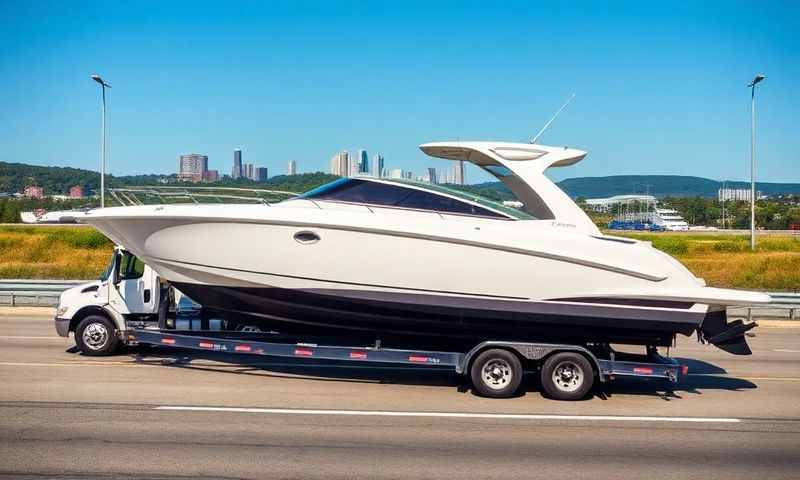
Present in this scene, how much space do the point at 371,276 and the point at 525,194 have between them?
256 centimetres

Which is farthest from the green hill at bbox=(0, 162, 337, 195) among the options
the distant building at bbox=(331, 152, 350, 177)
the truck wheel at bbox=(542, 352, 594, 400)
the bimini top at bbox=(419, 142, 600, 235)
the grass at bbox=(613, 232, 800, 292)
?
the grass at bbox=(613, 232, 800, 292)

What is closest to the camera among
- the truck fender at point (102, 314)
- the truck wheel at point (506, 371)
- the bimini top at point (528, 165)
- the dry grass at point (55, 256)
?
the truck wheel at point (506, 371)

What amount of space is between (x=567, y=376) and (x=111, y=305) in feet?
21.8

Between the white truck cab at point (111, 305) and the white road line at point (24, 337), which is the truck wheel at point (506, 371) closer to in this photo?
the white truck cab at point (111, 305)

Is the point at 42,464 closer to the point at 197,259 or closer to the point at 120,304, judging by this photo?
the point at 197,259

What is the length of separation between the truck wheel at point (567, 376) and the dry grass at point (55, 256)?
58.1 feet

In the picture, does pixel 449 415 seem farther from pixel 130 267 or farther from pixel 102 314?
pixel 102 314

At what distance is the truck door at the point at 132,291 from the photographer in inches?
422

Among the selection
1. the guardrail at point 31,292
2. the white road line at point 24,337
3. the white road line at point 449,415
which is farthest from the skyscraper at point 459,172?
the guardrail at point 31,292

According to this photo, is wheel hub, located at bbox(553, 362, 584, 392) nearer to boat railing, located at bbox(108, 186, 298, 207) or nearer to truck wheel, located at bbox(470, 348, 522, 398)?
truck wheel, located at bbox(470, 348, 522, 398)

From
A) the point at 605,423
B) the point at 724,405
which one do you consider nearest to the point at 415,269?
the point at 605,423

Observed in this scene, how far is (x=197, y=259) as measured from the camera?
938cm

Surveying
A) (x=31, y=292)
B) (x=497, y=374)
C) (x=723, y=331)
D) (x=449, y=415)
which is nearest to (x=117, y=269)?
(x=449, y=415)

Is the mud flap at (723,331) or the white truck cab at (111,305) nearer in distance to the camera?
the mud flap at (723,331)
